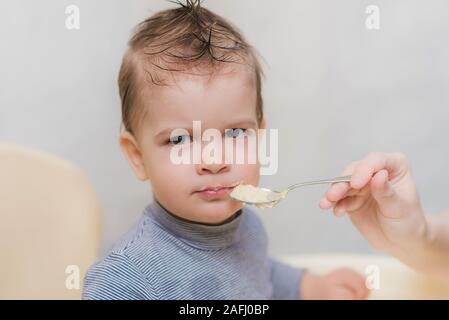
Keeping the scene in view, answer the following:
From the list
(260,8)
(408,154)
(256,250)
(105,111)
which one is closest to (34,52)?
(105,111)

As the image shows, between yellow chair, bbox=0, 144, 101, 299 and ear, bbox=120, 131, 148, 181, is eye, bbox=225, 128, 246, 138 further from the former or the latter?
yellow chair, bbox=0, 144, 101, 299

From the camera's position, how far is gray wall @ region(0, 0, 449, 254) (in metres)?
0.69

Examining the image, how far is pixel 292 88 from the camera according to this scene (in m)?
0.79

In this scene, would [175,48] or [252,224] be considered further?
[252,224]

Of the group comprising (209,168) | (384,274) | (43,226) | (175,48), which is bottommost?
(384,274)

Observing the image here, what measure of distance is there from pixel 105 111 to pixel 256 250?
285 millimetres

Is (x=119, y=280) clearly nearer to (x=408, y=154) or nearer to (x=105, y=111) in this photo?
(x=105, y=111)

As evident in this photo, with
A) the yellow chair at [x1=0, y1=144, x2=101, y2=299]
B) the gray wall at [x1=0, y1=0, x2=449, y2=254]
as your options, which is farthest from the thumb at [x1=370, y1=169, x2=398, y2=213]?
the yellow chair at [x1=0, y1=144, x2=101, y2=299]

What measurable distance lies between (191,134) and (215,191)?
72 mm

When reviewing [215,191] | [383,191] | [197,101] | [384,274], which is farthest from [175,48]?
[384,274]

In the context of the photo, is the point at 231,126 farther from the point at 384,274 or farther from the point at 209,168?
the point at 384,274

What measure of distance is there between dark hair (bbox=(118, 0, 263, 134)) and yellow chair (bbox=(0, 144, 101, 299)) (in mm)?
167

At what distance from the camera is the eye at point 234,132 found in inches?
25.8

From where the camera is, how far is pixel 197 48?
623mm
